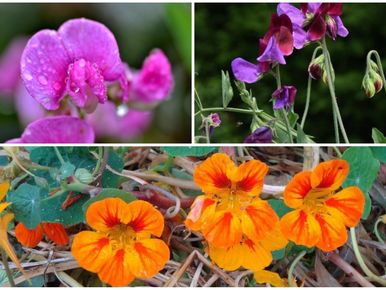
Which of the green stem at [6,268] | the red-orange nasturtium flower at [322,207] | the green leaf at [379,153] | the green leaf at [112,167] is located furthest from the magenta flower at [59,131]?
the green leaf at [379,153]

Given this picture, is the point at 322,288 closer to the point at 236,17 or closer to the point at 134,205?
the point at 134,205

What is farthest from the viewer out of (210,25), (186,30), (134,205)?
(210,25)

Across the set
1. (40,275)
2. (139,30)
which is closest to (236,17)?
(139,30)

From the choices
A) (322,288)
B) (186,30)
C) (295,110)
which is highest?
(186,30)

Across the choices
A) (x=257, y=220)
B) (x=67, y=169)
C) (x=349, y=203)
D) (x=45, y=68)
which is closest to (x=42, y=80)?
(x=45, y=68)

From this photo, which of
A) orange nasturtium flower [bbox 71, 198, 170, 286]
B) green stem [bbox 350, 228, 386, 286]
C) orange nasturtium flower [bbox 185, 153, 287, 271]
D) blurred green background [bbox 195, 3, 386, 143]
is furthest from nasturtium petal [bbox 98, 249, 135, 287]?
green stem [bbox 350, 228, 386, 286]

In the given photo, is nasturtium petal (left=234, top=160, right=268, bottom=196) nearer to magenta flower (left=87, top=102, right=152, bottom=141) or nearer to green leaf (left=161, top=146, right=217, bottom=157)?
green leaf (left=161, top=146, right=217, bottom=157)
